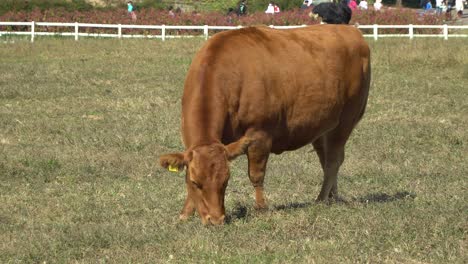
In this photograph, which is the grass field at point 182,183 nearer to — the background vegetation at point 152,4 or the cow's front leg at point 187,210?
the cow's front leg at point 187,210

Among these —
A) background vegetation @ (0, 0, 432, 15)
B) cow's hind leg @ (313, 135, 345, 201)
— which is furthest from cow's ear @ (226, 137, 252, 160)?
background vegetation @ (0, 0, 432, 15)

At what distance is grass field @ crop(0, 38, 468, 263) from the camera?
25.1ft

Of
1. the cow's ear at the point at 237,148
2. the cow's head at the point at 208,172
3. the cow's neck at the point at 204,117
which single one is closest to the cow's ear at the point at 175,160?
the cow's head at the point at 208,172

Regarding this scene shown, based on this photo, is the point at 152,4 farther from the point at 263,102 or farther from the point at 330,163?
the point at 263,102

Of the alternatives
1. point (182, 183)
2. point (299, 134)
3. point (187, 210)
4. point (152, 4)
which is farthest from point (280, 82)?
point (152, 4)

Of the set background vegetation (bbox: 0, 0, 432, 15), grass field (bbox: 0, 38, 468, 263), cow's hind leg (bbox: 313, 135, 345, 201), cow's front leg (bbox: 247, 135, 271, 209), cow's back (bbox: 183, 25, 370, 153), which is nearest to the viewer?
grass field (bbox: 0, 38, 468, 263)

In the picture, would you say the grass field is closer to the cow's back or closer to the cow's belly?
the cow's belly

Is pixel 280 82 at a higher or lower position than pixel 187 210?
higher

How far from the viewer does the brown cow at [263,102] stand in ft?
27.2

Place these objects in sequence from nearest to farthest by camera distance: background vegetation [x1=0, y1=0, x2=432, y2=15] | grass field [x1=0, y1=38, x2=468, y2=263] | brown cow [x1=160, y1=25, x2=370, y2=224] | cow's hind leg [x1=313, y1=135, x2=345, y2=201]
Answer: grass field [x1=0, y1=38, x2=468, y2=263] < brown cow [x1=160, y1=25, x2=370, y2=224] < cow's hind leg [x1=313, y1=135, x2=345, y2=201] < background vegetation [x1=0, y1=0, x2=432, y2=15]

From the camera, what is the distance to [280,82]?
9305mm

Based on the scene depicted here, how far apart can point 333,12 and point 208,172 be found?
23.9ft

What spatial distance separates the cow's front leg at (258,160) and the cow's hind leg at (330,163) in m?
1.21

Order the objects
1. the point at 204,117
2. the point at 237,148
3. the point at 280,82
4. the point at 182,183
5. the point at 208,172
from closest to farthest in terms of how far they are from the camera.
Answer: the point at 208,172
the point at 237,148
the point at 204,117
the point at 280,82
the point at 182,183
